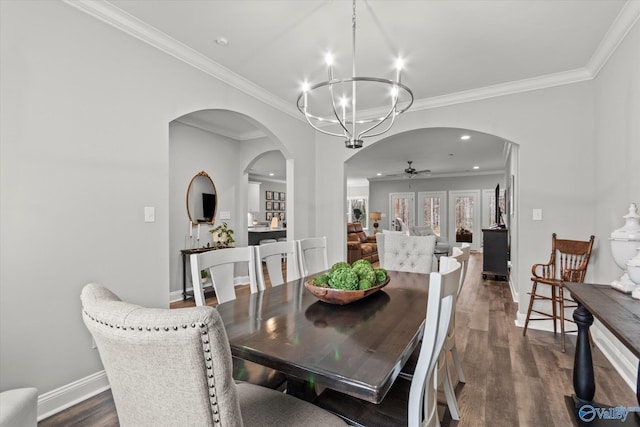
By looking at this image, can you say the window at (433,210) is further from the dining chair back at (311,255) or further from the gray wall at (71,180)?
the gray wall at (71,180)

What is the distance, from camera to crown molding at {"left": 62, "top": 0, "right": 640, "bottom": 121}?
2.18m

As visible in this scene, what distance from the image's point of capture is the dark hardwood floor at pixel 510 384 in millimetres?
1854

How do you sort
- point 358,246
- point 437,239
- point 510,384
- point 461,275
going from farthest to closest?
point 437,239
point 358,246
point 510,384
point 461,275

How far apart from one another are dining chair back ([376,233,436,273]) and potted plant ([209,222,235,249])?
261 centimetres

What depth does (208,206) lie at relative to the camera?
16.3 feet

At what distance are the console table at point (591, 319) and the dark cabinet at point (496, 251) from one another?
4.00 metres

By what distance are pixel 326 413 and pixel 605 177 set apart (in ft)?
10.7

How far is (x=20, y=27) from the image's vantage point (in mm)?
1817

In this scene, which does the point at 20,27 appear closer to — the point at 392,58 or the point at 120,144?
the point at 120,144

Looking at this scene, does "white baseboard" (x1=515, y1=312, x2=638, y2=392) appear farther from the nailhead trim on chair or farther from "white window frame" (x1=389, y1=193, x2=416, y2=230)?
"white window frame" (x1=389, y1=193, x2=416, y2=230)

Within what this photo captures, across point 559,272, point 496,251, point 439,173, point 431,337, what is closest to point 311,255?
point 431,337

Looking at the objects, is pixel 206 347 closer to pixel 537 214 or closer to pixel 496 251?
pixel 537 214

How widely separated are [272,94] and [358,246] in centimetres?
445

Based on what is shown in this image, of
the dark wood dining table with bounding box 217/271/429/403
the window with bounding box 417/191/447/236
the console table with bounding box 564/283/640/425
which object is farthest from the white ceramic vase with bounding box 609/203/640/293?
the window with bounding box 417/191/447/236
